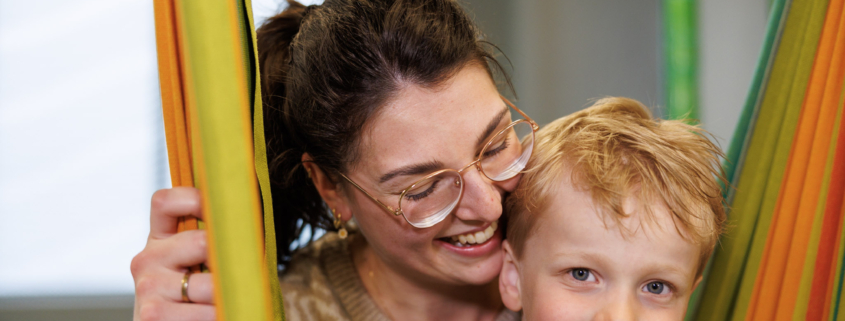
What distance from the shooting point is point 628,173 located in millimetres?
1026

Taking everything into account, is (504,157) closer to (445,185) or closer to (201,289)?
(445,185)

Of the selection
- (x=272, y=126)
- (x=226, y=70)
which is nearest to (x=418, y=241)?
(x=272, y=126)

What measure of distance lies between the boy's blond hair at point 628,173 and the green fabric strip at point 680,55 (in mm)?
2165

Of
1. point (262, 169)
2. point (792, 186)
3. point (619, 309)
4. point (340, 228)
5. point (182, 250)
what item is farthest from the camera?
point (340, 228)

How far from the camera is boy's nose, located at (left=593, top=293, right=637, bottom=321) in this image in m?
0.95

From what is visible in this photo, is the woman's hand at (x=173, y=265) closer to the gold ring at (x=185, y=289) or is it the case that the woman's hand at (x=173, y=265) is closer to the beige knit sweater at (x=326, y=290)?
the gold ring at (x=185, y=289)

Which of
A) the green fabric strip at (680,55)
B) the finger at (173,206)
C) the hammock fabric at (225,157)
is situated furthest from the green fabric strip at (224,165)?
the green fabric strip at (680,55)

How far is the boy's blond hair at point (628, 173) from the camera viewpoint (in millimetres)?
1003

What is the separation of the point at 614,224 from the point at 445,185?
282 millimetres

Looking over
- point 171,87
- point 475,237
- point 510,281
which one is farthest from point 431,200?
point 171,87

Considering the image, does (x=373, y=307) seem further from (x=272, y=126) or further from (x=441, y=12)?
(x=441, y=12)

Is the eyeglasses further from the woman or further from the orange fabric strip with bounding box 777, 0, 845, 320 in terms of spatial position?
the orange fabric strip with bounding box 777, 0, 845, 320

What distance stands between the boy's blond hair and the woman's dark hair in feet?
0.74

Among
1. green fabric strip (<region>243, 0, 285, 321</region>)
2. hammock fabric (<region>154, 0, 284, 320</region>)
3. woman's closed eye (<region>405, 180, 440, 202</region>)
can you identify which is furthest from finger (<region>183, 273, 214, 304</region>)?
woman's closed eye (<region>405, 180, 440, 202</region>)
